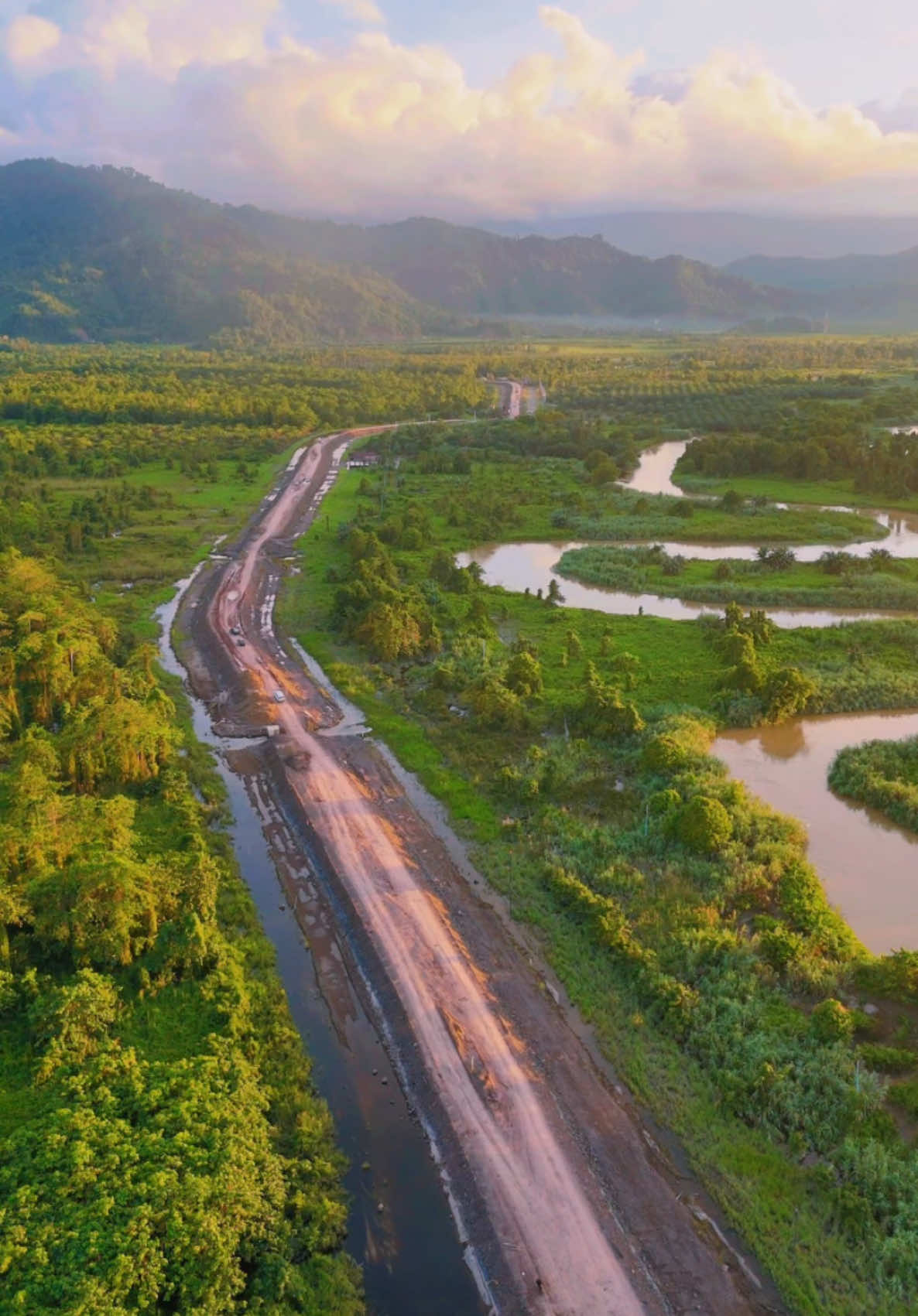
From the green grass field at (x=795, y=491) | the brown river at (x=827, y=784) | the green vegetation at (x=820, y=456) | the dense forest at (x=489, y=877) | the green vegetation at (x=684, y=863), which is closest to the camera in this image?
the dense forest at (x=489, y=877)

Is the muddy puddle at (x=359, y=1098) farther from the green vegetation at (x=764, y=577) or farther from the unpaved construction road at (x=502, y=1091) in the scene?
the green vegetation at (x=764, y=577)

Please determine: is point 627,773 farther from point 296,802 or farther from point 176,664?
point 176,664

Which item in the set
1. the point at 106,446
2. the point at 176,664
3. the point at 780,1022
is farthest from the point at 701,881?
the point at 106,446

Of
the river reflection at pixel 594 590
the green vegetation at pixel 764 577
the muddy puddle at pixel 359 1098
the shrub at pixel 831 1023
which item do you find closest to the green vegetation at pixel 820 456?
the green vegetation at pixel 764 577

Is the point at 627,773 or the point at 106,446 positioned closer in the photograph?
the point at 627,773

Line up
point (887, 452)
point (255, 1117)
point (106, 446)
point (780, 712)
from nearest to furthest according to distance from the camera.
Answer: point (255, 1117) < point (780, 712) < point (887, 452) < point (106, 446)

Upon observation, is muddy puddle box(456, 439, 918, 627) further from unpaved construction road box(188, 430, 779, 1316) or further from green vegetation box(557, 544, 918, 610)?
unpaved construction road box(188, 430, 779, 1316)
